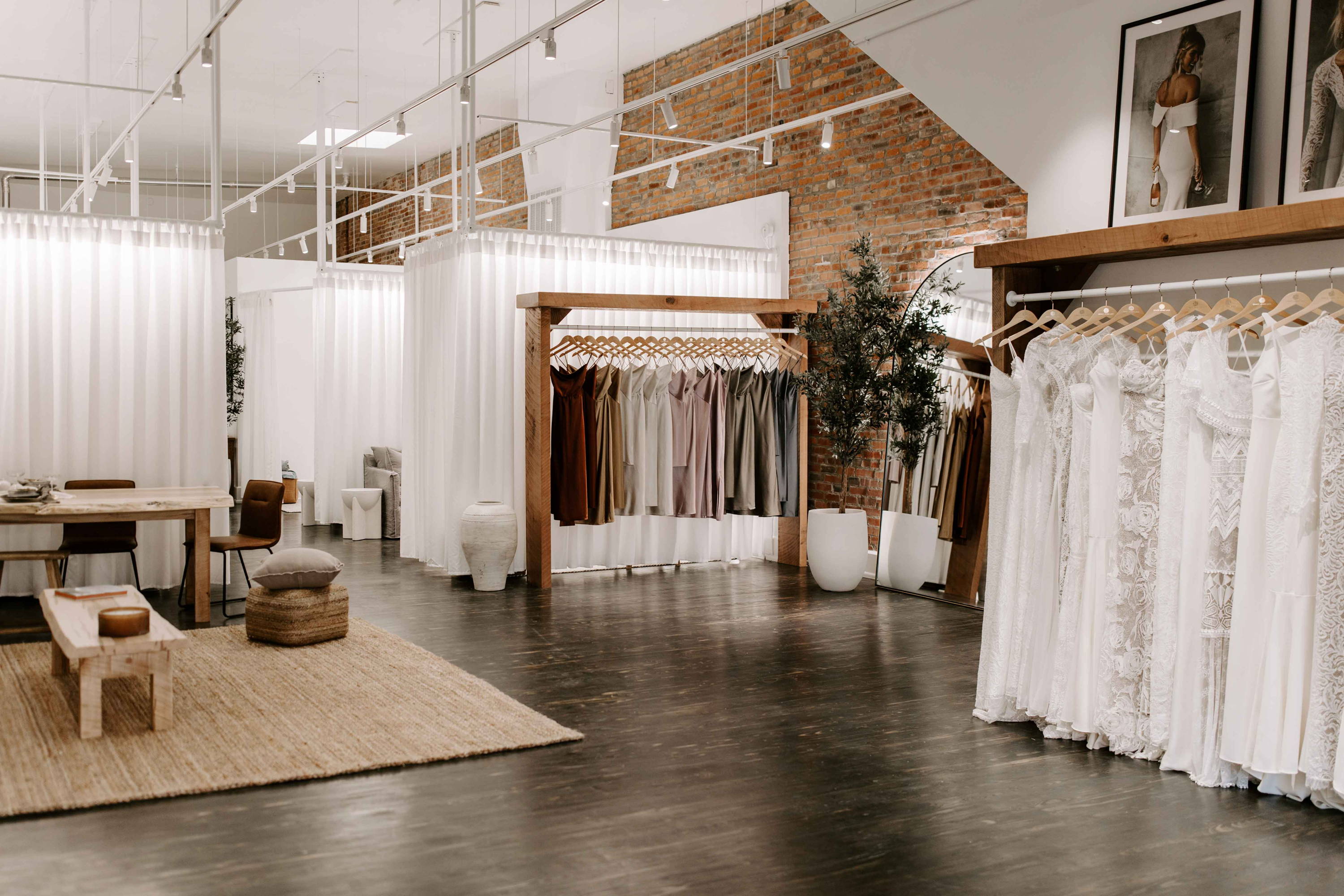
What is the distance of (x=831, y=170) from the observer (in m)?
8.72

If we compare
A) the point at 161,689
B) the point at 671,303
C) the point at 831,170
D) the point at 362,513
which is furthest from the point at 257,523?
the point at 831,170

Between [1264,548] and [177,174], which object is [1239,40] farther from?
[177,174]

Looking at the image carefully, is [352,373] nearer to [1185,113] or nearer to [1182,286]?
[1185,113]

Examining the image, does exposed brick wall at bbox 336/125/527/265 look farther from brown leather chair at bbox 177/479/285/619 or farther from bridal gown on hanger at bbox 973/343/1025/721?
bridal gown on hanger at bbox 973/343/1025/721

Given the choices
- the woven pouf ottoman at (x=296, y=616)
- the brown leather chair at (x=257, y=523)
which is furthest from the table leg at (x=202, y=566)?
the woven pouf ottoman at (x=296, y=616)

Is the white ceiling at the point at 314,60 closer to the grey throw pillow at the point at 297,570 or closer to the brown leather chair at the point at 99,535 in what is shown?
the brown leather chair at the point at 99,535

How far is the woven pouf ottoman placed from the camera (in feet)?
19.2

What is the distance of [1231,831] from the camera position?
3.66 metres

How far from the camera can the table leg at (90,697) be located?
4238 millimetres

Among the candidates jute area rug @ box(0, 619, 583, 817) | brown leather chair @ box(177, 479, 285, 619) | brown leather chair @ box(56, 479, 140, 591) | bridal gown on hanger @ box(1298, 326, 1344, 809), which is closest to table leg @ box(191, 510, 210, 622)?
brown leather chair @ box(177, 479, 285, 619)

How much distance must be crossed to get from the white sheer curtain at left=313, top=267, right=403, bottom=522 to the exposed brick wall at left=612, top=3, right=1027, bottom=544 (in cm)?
288

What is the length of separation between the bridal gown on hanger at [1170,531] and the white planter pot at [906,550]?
3.34m

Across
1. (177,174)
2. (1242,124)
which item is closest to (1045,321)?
(1242,124)

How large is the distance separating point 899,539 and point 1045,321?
3.23 meters
